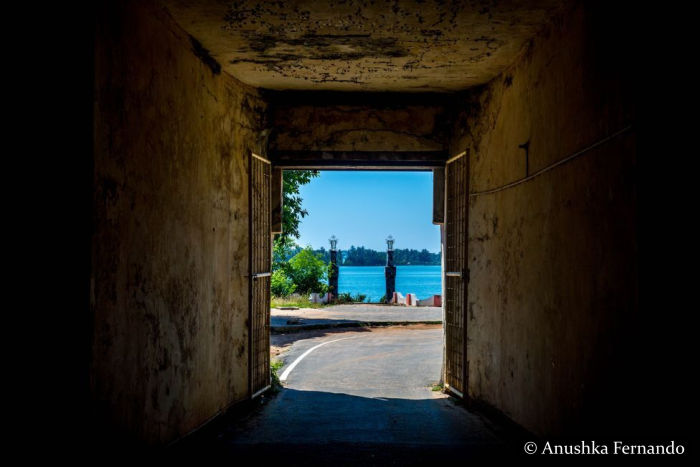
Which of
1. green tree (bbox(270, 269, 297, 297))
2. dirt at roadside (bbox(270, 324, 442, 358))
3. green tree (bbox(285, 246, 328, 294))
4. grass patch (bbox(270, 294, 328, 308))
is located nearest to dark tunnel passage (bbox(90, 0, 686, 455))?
dirt at roadside (bbox(270, 324, 442, 358))

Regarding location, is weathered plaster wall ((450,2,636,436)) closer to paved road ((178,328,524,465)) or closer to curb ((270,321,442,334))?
paved road ((178,328,524,465))

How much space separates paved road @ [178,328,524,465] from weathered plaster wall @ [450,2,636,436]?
0.53 metres

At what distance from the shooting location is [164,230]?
4.25 meters

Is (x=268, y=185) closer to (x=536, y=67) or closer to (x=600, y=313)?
(x=536, y=67)

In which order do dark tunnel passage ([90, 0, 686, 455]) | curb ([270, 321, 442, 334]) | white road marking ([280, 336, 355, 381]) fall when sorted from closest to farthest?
dark tunnel passage ([90, 0, 686, 455])
white road marking ([280, 336, 355, 381])
curb ([270, 321, 442, 334])

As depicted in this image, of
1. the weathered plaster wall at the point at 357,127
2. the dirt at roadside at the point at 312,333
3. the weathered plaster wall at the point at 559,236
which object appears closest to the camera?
the weathered plaster wall at the point at 559,236

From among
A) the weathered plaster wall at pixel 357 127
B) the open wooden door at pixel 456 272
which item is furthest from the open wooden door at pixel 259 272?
the open wooden door at pixel 456 272

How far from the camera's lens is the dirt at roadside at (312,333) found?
41.9 feet

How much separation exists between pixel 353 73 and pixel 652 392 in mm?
4330

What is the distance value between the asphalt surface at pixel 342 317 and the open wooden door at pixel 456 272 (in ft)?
27.6

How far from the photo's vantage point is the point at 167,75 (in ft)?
14.3

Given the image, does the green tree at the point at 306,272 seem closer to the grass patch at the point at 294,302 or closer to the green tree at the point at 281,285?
the green tree at the point at 281,285

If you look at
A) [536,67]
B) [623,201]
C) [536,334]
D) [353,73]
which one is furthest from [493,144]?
[623,201]

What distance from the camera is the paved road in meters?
4.32
